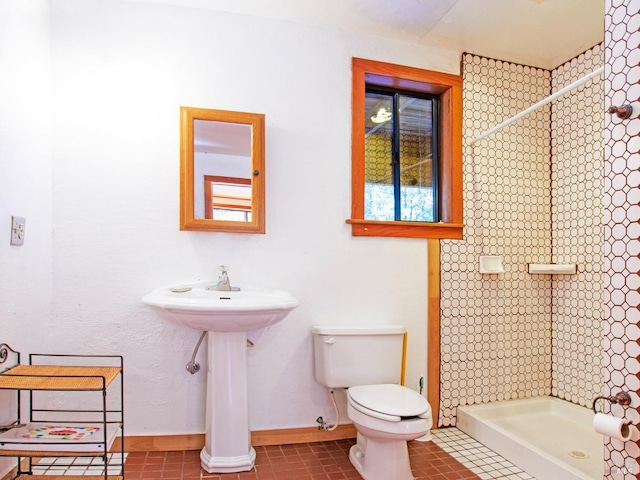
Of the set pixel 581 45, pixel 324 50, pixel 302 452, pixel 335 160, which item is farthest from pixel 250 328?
pixel 581 45

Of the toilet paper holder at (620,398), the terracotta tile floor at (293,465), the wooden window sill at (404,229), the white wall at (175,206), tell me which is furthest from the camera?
the wooden window sill at (404,229)

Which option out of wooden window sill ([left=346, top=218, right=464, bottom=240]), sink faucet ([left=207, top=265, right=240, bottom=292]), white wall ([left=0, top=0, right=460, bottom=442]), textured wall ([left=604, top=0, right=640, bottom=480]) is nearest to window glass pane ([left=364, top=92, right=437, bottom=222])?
wooden window sill ([left=346, top=218, right=464, bottom=240])

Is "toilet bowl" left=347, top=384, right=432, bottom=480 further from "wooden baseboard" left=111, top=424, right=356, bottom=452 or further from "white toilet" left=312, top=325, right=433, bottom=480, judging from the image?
"wooden baseboard" left=111, top=424, right=356, bottom=452

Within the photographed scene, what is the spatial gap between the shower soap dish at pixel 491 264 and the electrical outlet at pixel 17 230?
229cm

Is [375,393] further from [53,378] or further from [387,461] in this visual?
[53,378]

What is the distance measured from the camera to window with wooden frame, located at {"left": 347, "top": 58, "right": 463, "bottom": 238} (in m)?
2.24

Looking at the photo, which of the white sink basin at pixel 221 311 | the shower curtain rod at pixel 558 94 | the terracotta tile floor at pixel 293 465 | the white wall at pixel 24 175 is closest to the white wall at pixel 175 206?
the white wall at pixel 24 175

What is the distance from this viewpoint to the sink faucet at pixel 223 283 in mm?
1928

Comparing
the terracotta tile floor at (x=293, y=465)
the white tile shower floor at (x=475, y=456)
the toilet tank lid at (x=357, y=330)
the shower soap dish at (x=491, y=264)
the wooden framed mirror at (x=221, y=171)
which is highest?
the wooden framed mirror at (x=221, y=171)

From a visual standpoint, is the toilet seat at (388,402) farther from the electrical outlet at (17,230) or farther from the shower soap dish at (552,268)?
the electrical outlet at (17,230)

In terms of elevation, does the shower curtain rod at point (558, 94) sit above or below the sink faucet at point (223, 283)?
above

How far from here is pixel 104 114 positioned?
6.37ft

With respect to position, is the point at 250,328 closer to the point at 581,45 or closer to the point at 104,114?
the point at 104,114

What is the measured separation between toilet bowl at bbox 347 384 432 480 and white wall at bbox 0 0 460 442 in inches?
16.3
